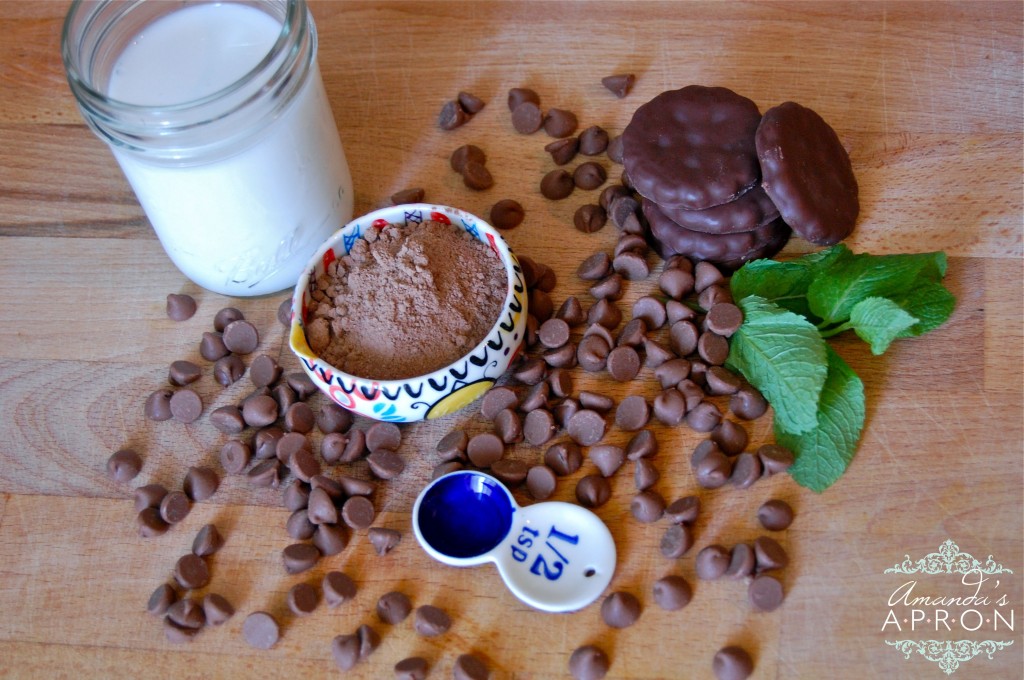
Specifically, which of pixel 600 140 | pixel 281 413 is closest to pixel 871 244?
pixel 600 140

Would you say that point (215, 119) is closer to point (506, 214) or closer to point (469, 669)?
point (506, 214)

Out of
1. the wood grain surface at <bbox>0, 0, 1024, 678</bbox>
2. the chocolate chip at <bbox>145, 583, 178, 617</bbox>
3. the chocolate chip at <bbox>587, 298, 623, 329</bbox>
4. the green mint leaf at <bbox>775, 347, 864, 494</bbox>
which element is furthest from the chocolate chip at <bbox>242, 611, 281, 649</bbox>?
the green mint leaf at <bbox>775, 347, 864, 494</bbox>

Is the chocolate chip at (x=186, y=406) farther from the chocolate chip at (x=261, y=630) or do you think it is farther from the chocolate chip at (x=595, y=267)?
the chocolate chip at (x=595, y=267)

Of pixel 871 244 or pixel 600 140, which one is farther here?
pixel 600 140

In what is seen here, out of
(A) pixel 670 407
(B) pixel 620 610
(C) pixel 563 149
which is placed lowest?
(B) pixel 620 610

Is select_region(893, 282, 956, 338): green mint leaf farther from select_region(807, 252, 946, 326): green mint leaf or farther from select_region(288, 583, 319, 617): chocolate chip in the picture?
select_region(288, 583, 319, 617): chocolate chip

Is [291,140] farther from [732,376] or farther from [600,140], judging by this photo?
[732,376]

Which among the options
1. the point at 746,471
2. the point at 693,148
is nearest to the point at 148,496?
the point at 746,471

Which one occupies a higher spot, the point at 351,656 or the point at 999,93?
the point at 999,93
